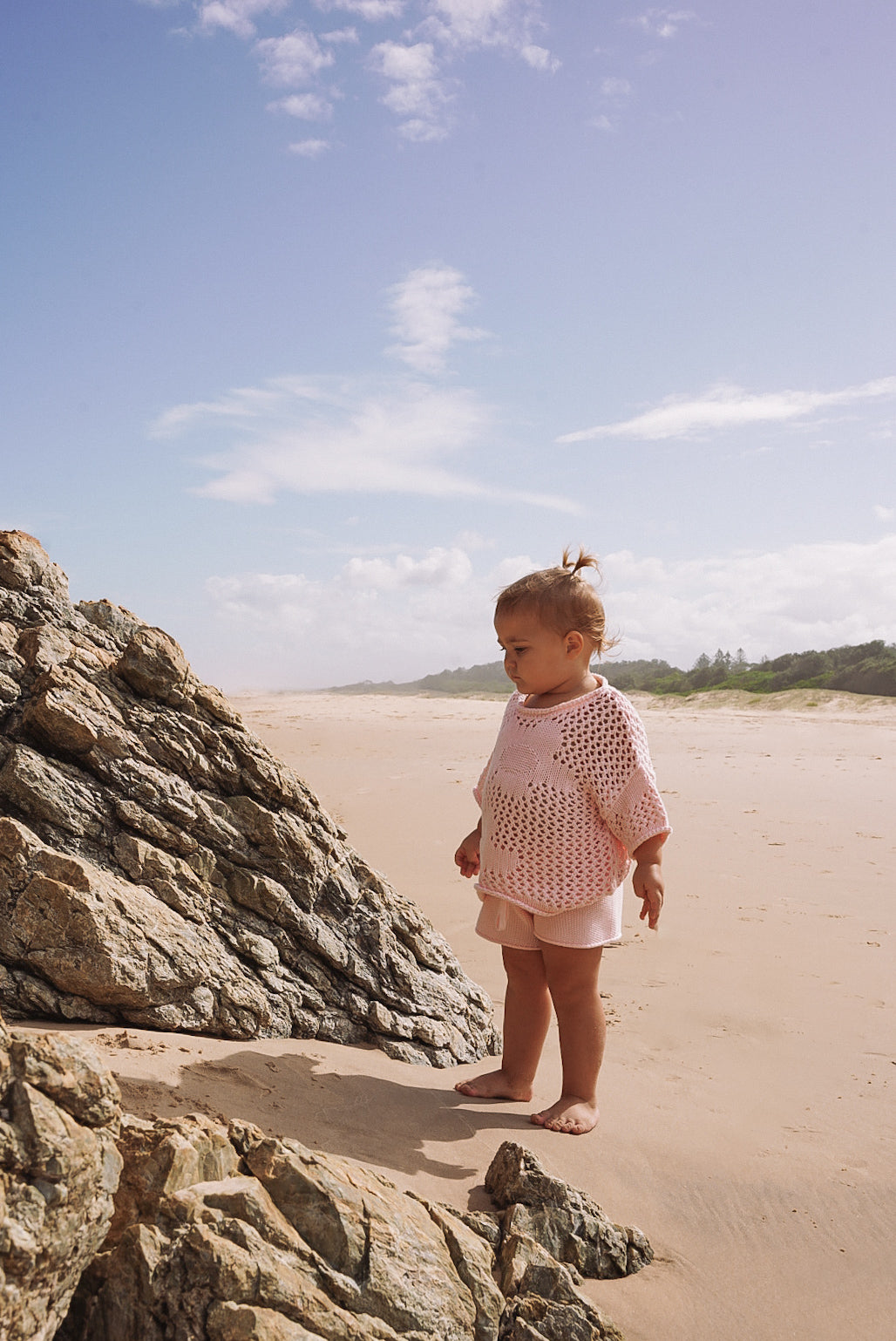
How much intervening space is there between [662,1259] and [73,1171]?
1801 mm

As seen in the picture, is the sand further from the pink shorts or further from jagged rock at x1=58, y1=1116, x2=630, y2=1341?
the pink shorts

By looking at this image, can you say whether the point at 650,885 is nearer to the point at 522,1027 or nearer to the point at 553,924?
the point at 553,924

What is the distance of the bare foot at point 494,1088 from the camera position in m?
3.44

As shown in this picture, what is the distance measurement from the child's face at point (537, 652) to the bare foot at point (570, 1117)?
1.53 meters

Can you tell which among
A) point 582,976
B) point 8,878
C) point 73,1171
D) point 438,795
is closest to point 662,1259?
point 582,976

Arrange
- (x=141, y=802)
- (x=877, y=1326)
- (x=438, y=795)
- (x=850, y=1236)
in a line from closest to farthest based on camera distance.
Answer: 1. (x=877, y=1326)
2. (x=850, y=1236)
3. (x=141, y=802)
4. (x=438, y=795)

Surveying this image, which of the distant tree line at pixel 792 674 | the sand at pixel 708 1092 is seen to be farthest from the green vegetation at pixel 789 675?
the sand at pixel 708 1092

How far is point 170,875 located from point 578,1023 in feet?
5.29

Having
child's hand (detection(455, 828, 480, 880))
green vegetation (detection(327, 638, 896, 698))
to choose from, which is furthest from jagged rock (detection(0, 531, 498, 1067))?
green vegetation (detection(327, 638, 896, 698))

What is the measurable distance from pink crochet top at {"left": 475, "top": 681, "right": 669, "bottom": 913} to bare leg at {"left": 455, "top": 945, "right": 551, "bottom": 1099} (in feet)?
1.00

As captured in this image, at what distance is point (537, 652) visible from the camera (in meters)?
3.56

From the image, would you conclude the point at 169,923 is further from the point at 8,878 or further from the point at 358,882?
the point at 358,882

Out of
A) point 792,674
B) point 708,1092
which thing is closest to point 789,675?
point 792,674

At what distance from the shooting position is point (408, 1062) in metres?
3.64
